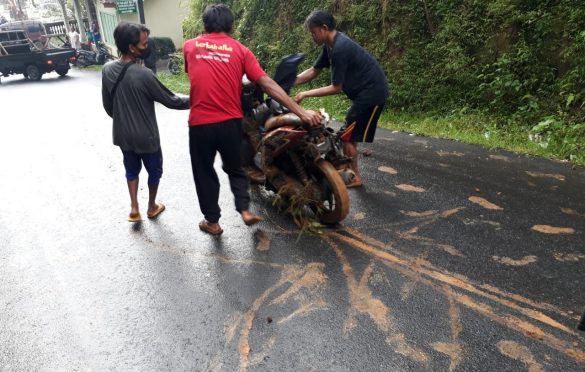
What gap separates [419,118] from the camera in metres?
7.60

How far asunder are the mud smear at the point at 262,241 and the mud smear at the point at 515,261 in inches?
71.0

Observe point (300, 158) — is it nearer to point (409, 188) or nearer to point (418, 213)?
point (418, 213)

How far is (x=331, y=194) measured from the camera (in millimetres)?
3900

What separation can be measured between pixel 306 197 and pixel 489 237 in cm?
158

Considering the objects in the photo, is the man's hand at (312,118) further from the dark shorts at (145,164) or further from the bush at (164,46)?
the bush at (164,46)

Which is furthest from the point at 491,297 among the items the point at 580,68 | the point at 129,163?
the point at 580,68

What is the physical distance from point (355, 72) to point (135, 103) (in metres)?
2.15

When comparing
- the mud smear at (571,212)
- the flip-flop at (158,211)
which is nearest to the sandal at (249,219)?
the flip-flop at (158,211)

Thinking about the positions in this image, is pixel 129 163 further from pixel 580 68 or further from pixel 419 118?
pixel 580 68

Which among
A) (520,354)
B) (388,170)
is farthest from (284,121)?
(520,354)

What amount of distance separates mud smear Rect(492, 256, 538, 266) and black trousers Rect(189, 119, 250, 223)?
209 centimetres

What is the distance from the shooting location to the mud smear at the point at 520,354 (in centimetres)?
234

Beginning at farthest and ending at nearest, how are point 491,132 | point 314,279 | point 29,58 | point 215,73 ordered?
point 29,58, point 491,132, point 215,73, point 314,279

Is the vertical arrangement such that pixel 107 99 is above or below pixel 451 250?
above
